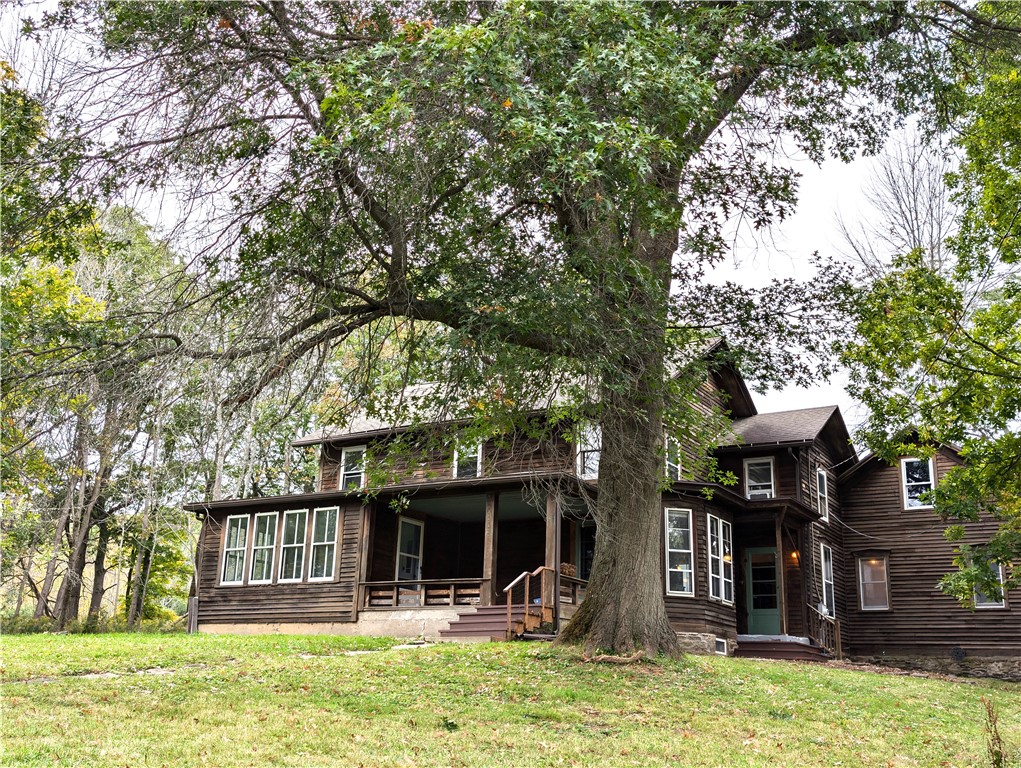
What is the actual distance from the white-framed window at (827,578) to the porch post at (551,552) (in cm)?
931

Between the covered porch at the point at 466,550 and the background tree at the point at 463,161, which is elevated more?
the background tree at the point at 463,161

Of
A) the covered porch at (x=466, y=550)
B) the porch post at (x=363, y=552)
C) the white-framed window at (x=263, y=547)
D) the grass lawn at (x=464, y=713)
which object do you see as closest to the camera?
the grass lawn at (x=464, y=713)

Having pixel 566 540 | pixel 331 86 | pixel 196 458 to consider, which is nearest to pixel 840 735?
pixel 196 458

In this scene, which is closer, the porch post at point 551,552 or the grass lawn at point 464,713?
the grass lawn at point 464,713

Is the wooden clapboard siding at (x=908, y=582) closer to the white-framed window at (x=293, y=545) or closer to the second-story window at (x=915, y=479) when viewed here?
the second-story window at (x=915, y=479)

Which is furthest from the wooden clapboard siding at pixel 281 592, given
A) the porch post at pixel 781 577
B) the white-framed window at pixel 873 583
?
the white-framed window at pixel 873 583

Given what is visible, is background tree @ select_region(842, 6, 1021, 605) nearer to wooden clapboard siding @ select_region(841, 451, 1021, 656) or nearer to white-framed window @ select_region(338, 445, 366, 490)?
wooden clapboard siding @ select_region(841, 451, 1021, 656)

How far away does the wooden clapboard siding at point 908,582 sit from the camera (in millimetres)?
24000

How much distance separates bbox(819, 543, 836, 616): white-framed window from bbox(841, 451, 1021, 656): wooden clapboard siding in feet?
3.98

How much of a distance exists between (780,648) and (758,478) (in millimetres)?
5100

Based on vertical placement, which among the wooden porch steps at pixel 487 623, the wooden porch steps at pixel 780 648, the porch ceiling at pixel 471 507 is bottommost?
the wooden porch steps at pixel 780 648

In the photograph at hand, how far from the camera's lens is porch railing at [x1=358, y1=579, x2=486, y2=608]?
20.7 m

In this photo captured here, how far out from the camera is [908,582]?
83.0 feet

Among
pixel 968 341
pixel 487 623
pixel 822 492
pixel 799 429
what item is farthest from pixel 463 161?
pixel 822 492
